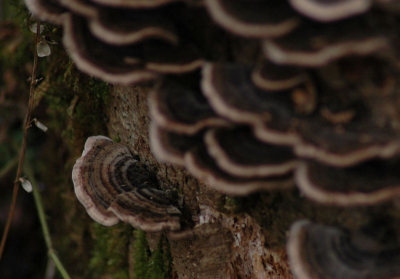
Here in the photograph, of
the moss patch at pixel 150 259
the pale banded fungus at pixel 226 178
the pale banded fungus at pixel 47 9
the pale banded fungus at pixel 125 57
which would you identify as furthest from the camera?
the moss patch at pixel 150 259

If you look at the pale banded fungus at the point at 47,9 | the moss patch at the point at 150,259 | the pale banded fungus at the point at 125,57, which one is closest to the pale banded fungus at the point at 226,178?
the pale banded fungus at the point at 125,57

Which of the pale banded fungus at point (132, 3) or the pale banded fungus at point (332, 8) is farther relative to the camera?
the pale banded fungus at point (132, 3)

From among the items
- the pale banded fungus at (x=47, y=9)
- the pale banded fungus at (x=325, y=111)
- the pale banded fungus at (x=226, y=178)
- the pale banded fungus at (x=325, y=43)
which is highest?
the pale banded fungus at (x=325, y=43)

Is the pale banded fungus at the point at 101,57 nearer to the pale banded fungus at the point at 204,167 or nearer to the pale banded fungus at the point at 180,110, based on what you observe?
the pale banded fungus at the point at 180,110

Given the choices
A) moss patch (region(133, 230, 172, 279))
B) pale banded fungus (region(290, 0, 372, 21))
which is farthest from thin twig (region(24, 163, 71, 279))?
pale banded fungus (region(290, 0, 372, 21))

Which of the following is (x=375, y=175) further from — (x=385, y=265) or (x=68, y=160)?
(x=68, y=160)

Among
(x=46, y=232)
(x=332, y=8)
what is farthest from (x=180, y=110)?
(x=46, y=232)

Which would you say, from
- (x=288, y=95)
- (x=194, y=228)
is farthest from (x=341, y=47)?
(x=194, y=228)

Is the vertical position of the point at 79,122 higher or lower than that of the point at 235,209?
lower
